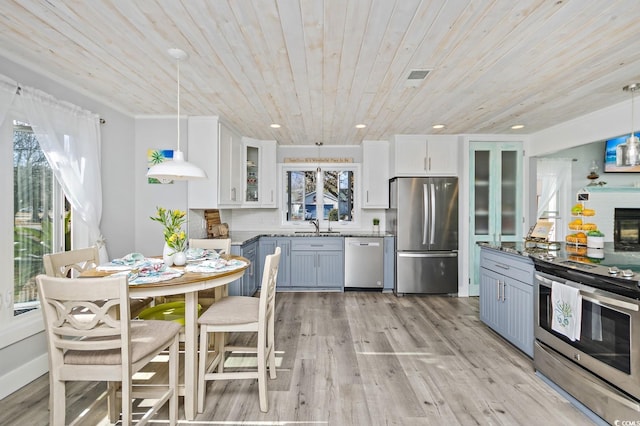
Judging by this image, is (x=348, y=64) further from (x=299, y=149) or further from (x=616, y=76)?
(x=299, y=149)

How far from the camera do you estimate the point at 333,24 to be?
1.64 metres

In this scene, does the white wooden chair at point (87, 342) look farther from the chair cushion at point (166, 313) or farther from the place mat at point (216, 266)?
the chair cushion at point (166, 313)

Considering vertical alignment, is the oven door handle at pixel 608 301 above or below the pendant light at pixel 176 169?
below

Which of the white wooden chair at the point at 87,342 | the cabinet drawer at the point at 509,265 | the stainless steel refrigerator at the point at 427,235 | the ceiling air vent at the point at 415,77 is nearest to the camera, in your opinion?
the white wooden chair at the point at 87,342

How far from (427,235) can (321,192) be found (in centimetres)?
187

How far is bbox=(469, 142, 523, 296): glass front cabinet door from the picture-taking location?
4.16 meters

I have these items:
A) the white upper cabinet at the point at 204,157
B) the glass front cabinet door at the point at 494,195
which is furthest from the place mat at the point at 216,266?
the glass front cabinet door at the point at 494,195

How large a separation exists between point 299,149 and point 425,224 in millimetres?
2414

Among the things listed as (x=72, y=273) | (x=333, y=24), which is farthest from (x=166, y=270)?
(x=333, y=24)

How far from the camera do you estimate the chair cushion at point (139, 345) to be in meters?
1.42

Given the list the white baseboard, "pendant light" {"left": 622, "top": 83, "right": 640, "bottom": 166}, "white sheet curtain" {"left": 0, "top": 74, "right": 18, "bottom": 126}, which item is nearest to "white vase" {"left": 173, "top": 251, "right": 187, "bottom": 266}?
the white baseboard

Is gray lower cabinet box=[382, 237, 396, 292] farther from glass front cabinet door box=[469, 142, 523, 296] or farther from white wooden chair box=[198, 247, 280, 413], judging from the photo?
white wooden chair box=[198, 247, 280, 413]

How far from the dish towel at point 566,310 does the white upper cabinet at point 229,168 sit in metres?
3.31

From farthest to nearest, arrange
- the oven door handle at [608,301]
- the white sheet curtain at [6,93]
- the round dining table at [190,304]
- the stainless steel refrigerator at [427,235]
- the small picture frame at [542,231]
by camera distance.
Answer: the stainless steel refrigerator at [427,235], the small picture frame at [542,231], the white sheet curtain at [6,93], the round dining table at [190,304], the oven door handle at [608,301]
